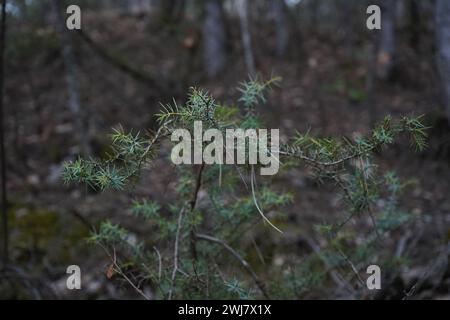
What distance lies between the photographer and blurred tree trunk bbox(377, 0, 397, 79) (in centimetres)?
912

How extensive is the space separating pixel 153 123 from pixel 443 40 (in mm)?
5050

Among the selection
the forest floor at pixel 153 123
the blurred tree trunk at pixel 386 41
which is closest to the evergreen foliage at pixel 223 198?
the forest floor at pixel 153 123

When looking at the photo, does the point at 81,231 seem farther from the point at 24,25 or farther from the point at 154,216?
the point at 24,25

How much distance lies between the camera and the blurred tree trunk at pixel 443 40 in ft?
11.9

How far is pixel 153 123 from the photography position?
308 inches

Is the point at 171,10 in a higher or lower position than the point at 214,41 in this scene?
higher

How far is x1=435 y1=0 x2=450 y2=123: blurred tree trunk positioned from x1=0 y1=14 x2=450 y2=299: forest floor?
0.34m

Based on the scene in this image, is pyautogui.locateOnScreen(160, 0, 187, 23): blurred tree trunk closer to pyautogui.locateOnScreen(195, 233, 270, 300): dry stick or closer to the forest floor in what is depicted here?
the forest floor

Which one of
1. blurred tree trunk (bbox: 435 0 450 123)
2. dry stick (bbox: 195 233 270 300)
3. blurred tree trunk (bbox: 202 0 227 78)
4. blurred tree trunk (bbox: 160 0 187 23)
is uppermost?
blurred tree trunk (bbox: 160 0 187 23)

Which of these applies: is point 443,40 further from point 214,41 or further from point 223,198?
point 214,41

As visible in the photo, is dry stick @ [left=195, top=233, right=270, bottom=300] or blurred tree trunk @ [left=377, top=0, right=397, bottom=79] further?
blurred tree trunk @ [left=377, top=0, right=397, bottom=79]

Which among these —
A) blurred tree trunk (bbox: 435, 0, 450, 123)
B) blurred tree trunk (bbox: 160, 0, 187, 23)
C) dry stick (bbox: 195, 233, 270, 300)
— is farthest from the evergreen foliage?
blurred tree trunk (bbox: 160, 0, 187, 23)

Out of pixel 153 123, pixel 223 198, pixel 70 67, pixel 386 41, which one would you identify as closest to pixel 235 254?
pixel 223 198

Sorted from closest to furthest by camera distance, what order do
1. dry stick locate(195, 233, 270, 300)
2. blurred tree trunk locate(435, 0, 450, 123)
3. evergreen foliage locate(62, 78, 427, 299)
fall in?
evergreen foliage locate(62, 78, 427, 299), dry stick locate(195, 233, 270, 300), blurred tree trunk locate(435, 0, 450, 123)
